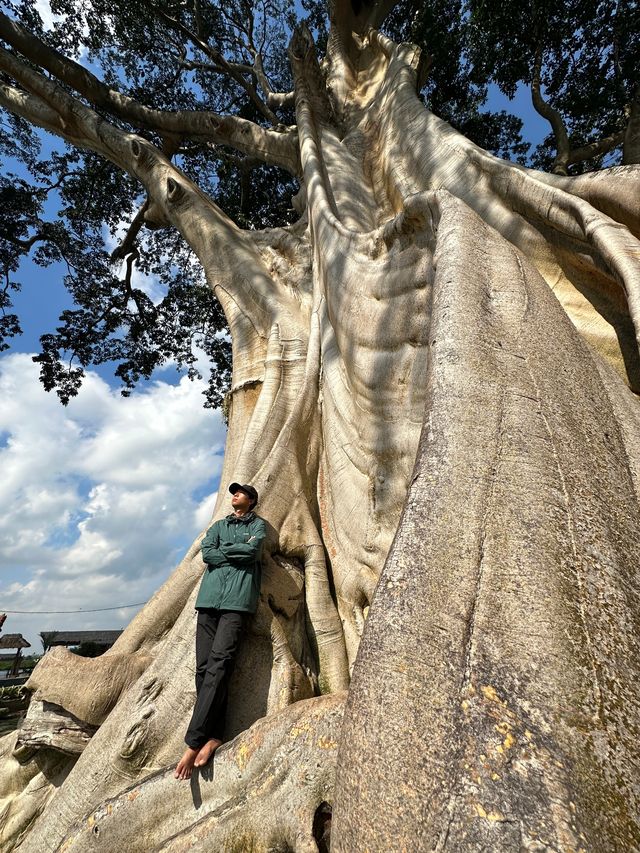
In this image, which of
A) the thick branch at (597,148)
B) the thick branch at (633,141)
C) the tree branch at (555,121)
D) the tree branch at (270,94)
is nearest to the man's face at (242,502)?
the thick branch at (633,141)

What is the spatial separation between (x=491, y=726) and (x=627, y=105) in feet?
30.8

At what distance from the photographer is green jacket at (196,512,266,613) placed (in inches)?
86.4

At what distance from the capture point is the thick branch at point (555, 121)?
6.40m

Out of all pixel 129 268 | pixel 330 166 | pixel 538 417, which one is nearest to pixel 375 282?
pixel 538 417

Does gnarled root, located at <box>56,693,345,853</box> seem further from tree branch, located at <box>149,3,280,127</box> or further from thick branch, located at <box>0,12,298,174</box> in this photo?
tree branch, located at <box>149,3,280,127</box>

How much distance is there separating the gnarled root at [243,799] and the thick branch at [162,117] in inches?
235

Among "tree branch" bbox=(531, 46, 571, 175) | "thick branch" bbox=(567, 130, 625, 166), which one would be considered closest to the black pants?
"tree branch" bbox=(531, 46, 571, 175)

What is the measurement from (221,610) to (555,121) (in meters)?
7.39

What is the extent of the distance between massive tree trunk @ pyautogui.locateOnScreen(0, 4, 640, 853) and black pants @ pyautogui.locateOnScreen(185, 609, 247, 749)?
0.17 meters

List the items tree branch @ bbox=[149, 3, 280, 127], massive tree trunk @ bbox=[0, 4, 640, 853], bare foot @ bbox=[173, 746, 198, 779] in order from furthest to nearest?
tree branch @ bbox=[149, 3, 280, 127]
bare foot @ bbox=[173, 746, 198, 779]
massive tree trunk @ bbox=[0, 4, 640, 853]

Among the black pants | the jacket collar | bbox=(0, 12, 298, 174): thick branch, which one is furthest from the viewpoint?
bbox=(0, 12, 298, 174): thick branch

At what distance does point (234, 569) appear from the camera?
7.46ft

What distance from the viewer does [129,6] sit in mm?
7777

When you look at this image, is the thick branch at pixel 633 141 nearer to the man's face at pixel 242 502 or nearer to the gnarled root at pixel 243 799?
the man's face at pixel 242 502
